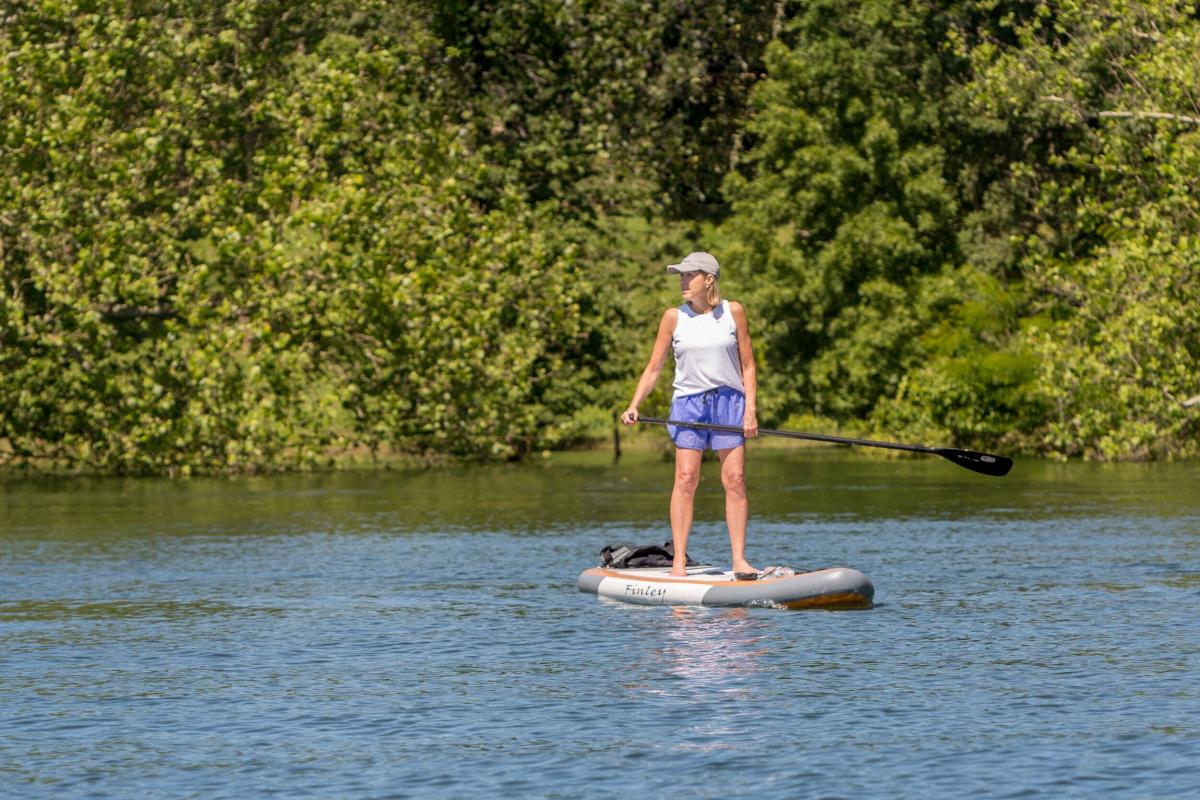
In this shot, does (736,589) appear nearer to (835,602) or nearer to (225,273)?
(835,602)

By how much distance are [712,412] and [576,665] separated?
3.50 metres

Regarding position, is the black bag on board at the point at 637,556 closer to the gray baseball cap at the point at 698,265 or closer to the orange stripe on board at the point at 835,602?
the orange stripe on board at the point at 835,602

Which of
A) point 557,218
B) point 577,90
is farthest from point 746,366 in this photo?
point 577,90

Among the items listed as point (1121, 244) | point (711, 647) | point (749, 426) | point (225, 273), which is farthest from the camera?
point (1121, 244)

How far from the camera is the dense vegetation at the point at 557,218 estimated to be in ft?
108

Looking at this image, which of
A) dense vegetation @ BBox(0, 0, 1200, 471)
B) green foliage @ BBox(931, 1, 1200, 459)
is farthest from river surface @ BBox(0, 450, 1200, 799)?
dense vegetation @ BBox(0, 0, 1200, 471)

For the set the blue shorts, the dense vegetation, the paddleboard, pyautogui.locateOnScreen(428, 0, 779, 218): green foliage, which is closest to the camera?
the paddleboard

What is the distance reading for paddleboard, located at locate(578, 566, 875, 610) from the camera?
14.2 m

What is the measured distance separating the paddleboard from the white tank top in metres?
1.35

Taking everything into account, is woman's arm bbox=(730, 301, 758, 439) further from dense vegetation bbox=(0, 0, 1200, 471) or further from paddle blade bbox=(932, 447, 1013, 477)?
dense vegetation bbox=(0, 0, 1200, 471)

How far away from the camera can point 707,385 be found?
14945mm

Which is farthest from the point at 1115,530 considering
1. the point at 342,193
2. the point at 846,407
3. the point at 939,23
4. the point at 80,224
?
the point at 939,23

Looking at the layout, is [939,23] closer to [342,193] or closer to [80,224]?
[342,193]

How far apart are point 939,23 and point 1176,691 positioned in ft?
116
